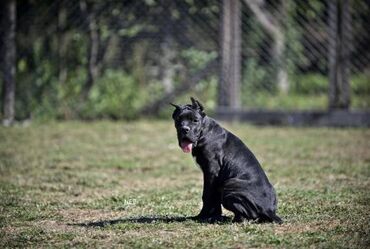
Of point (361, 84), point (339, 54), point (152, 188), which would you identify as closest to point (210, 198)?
point (152, 188)

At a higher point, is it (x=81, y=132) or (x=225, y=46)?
(x=225, y=46)

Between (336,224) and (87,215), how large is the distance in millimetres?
2736

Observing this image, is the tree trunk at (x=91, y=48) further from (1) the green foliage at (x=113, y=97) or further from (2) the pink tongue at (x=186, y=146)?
(2) the pink tongue at (x=186, y=146)

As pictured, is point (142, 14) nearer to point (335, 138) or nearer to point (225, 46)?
point (225, 46)

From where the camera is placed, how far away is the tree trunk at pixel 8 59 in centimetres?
1515

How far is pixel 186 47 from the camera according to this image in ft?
53.5

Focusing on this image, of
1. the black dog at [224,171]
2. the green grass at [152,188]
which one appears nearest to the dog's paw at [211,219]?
the black dog at [224,171]

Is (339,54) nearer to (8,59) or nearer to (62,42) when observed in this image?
(62,42)

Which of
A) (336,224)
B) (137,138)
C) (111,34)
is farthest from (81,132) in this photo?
(336,224)

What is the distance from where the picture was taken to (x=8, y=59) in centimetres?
1527

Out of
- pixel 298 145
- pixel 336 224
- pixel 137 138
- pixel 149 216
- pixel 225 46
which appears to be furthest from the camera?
pixel 225 46

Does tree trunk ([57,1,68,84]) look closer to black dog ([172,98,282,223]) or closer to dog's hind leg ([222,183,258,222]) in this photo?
black dog ([172,98,282,223])

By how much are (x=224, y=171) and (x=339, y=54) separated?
9279mm

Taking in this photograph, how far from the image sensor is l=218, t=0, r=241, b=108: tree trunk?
15.8 metres
